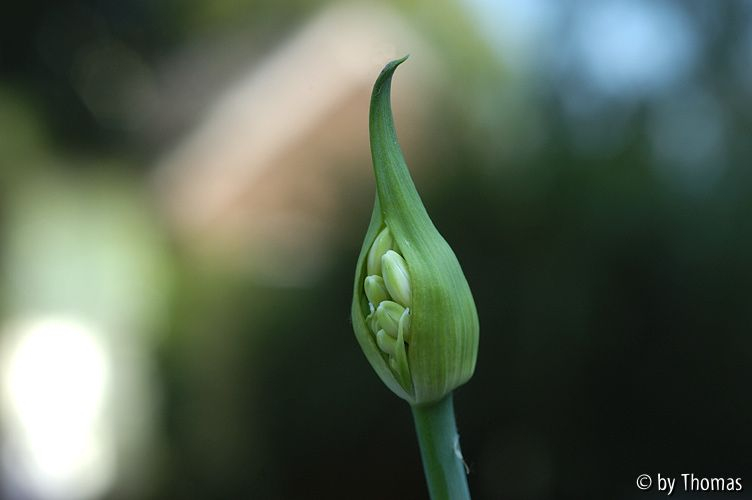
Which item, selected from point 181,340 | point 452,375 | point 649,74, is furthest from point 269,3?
point 452,375

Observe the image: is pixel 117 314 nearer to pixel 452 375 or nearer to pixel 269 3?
pixel 269 3

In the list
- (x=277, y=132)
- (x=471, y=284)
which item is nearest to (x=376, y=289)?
(x=471, y=284)

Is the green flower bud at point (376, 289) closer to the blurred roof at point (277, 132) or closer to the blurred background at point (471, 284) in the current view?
the blurred background at point (471, 284)

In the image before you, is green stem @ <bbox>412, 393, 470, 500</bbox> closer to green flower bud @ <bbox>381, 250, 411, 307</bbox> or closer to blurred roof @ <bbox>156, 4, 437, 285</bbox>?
green flower bud @ <bbox>381, 250, 411, 307</bbox>

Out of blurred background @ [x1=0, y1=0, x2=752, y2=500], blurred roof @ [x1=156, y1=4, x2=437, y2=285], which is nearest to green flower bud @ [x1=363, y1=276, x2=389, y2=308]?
blurred background @ [x1=0, y1=0, x2=752, y2=500]

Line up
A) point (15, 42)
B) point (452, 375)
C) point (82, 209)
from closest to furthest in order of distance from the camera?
point (452, 375)
point (82, 209)
point (15, 42)
